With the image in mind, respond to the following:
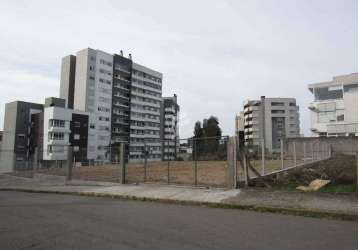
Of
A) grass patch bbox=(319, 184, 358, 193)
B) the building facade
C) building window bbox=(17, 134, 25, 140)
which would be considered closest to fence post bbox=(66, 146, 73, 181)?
grass patch bbox=(319, 184, 358, 193)

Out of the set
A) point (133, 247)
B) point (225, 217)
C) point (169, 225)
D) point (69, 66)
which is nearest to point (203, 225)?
point (169, 225)

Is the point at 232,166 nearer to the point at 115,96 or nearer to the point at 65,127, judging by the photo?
the point at 65,127

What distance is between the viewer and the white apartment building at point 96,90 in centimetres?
8738

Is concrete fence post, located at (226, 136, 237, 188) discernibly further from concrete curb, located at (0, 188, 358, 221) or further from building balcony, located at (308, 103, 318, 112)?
building balcony, located at (308, 103, 318, 112)

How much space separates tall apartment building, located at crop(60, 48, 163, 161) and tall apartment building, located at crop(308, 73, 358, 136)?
39687 mm

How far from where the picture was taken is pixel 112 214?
9.15m

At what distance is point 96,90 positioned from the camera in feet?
295

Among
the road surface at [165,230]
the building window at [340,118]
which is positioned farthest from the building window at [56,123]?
the road surface at [165,230]

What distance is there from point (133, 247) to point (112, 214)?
12.2 ft

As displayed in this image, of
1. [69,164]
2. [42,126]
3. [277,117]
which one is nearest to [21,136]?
[42,126]

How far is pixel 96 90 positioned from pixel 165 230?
86871 millimetres

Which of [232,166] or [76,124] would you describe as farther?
[76,124]

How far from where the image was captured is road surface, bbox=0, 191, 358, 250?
5.88 meters

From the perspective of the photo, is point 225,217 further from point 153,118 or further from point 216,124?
point 153,118
